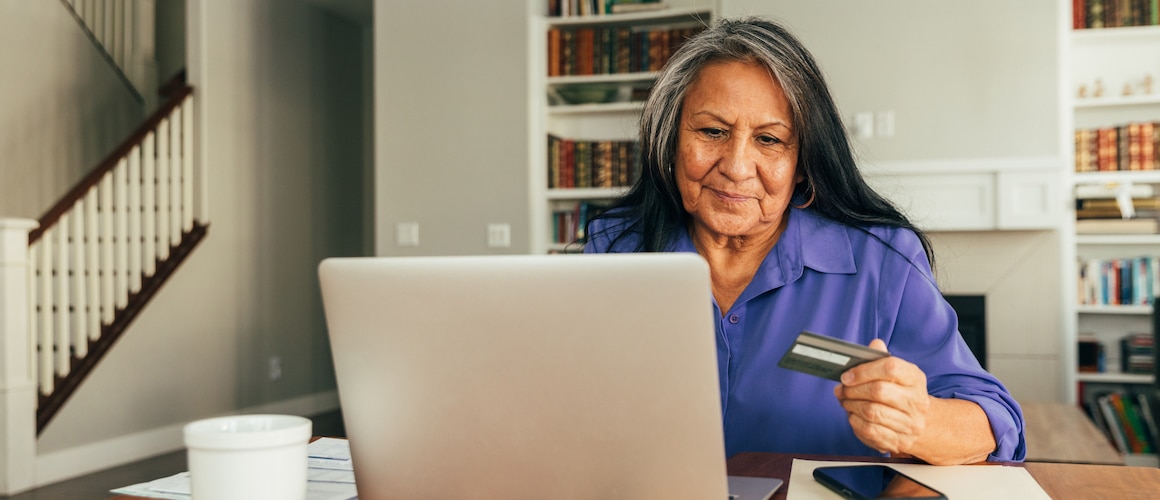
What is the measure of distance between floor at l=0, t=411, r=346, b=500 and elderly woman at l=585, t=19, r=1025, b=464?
2.76 m

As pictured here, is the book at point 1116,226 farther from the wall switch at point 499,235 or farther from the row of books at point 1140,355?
the wall switch at point 499,235

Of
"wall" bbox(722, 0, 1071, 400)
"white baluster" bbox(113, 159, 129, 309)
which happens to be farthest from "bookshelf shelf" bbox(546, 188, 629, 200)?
"white baluster" bbox(113, 159, 129, 309)

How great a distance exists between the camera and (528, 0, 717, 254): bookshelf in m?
4.51

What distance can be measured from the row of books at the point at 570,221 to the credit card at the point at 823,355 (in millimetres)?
3718

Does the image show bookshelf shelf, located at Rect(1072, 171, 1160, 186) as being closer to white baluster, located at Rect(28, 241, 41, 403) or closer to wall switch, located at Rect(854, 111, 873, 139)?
wall switch, located at Rect(854, 111, 873, 139)

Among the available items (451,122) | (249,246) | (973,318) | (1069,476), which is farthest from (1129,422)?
(249,246)

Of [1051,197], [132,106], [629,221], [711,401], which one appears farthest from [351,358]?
[132,106]

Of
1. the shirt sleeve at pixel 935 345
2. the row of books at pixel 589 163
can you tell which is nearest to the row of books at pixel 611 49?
the row of books at pixel 589 163

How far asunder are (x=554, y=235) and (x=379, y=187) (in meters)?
0.95

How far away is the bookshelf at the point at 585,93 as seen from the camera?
4.51 metres

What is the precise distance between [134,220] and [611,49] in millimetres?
2456

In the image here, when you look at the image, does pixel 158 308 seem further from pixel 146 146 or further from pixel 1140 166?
pixel 1140 166

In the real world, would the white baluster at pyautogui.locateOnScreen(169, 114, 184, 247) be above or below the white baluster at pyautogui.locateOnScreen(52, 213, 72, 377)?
above

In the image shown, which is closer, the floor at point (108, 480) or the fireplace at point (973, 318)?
the floor at point (108, 480)
